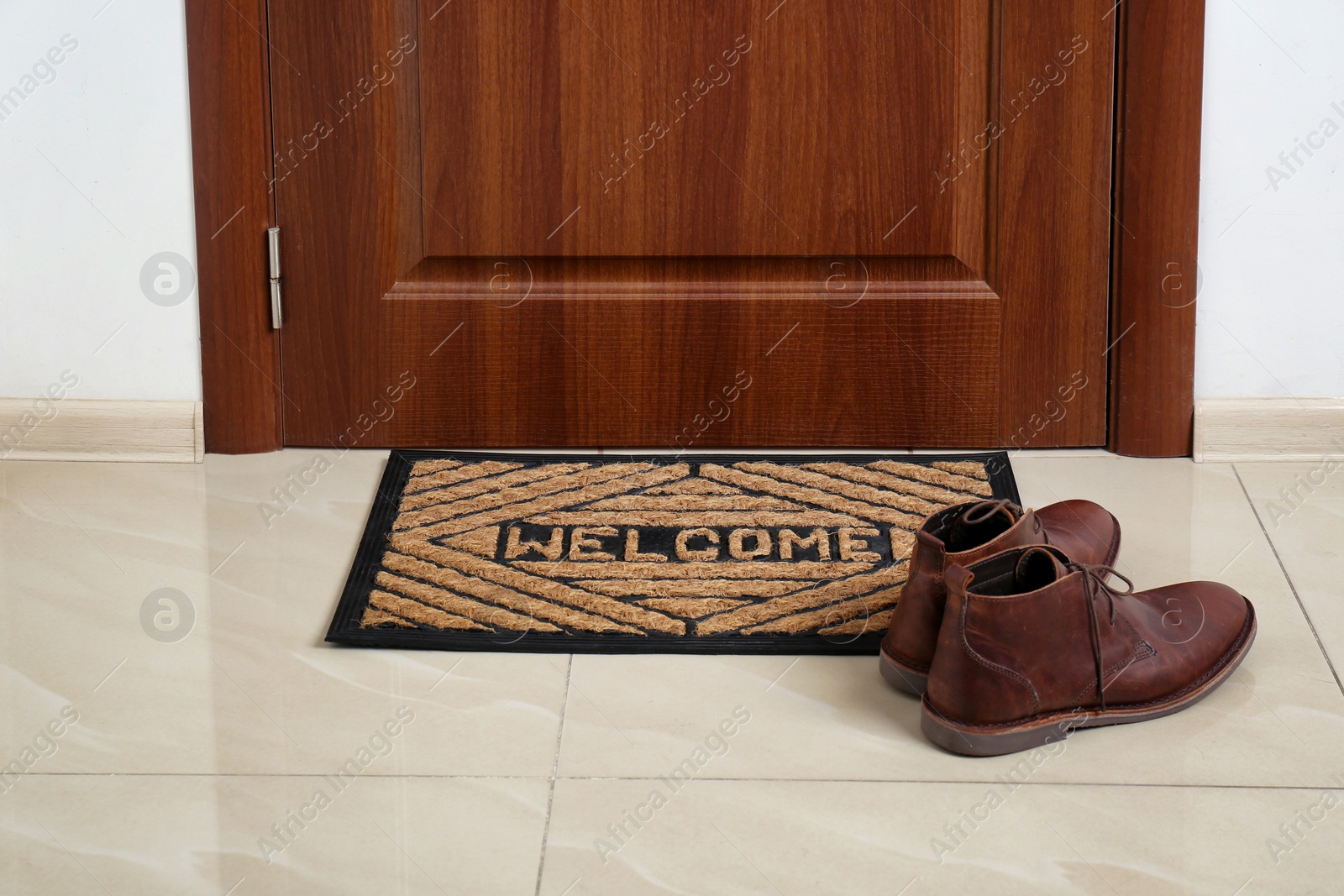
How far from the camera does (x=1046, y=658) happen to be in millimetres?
1084

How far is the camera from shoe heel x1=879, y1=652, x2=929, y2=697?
3.89ft

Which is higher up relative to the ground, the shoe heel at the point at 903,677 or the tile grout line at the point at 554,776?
the shoe heel at the point at 903,677

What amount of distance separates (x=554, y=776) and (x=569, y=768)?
16mm

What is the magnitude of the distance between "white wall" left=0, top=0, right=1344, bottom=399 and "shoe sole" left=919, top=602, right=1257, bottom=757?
0.73 meters

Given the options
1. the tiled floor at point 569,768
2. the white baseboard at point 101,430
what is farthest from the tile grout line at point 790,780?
the white baseboard at point 101,430

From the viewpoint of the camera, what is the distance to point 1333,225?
1.69m

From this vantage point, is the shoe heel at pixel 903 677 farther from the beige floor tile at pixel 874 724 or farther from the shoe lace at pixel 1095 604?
the shoe lace at pixel 1095 604

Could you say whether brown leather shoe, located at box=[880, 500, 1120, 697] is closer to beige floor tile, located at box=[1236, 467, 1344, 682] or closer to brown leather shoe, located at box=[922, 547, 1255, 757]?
brown leather shoe, located at box=[922, 547, 1255, 757]

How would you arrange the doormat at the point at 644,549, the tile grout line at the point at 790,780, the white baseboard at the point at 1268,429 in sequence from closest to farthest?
1. the tile grout line at the point at 790,780
2. the doormat at the point at 644,549
3. the white baseboard at the point at 1268,429

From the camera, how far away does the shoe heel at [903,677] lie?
119 cm

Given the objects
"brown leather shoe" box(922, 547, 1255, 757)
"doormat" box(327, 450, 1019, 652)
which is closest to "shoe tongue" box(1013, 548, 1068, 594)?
"brown leather shoe" box(922, 547, 1255, 757)

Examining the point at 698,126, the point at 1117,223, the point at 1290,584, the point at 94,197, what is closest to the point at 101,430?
Answer: the point at 94,197

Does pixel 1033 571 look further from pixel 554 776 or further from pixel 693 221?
pixel 693 221

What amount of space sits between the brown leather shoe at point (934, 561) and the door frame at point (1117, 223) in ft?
1.88
